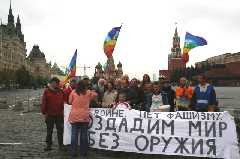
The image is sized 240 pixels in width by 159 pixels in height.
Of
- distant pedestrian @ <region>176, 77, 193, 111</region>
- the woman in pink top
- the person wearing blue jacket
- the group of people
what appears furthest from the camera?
distant pedestrian @ <region>176, 77, 193, 111</region>

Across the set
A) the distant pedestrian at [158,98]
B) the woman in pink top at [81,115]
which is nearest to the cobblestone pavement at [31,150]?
the woman in pink top at [81,115]

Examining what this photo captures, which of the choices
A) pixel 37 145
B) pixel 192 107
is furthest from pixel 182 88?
Answer: pixel 37 145

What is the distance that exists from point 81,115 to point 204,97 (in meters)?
2.82

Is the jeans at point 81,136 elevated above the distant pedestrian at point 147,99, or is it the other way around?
the distant pedestrian at point 147,99

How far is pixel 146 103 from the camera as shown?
12.9 m

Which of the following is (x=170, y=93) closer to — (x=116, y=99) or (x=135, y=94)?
(x=135, y=94)

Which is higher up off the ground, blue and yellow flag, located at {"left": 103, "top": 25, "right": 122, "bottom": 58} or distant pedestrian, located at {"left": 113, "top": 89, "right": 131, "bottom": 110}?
blue and yellow flag, located at {"left": 103, "top": 25, "right": 122, "bottom": 58}

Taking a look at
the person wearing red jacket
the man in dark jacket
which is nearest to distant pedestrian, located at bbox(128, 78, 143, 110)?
the man in dark jacket

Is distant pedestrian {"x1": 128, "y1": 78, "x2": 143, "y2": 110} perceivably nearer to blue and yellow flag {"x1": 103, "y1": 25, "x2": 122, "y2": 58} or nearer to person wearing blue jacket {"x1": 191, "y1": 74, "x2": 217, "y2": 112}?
person wearing blue jacket {"x1": 191, "y1": 74, "x2": 217, "y2": 112}

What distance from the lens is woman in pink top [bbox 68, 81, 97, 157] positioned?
38.2ft

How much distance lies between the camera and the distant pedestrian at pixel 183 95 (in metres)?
12.6

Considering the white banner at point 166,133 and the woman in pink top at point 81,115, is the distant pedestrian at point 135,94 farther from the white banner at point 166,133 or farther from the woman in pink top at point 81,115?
the woman in pink top at point 81,115

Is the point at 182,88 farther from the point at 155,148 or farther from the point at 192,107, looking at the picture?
the point at 155,148

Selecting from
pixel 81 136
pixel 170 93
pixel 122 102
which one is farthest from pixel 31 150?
pixel 170 93
